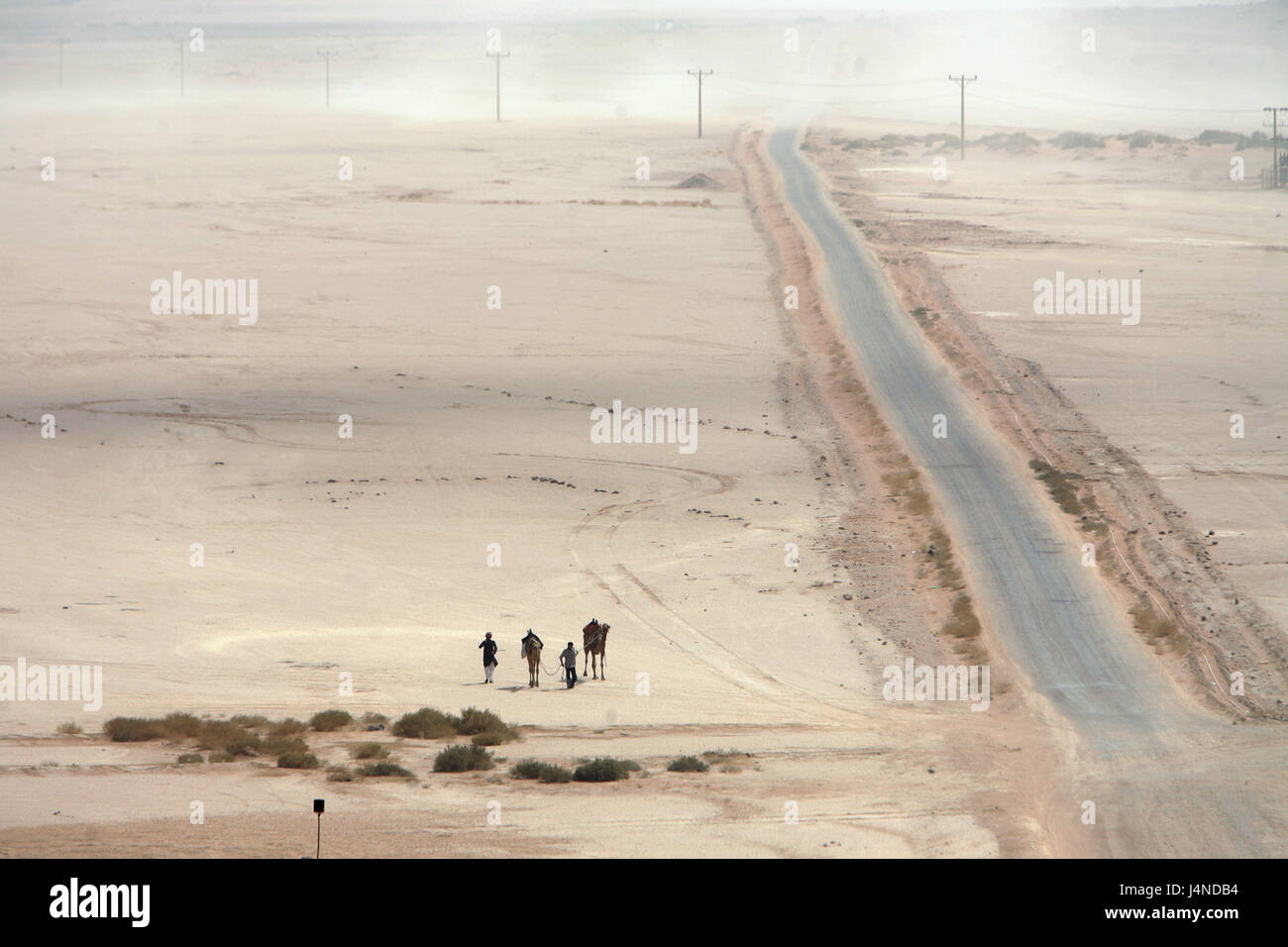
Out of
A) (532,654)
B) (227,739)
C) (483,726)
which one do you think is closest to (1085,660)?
(532,654)

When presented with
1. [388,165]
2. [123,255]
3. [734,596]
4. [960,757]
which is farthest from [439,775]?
[388,165]

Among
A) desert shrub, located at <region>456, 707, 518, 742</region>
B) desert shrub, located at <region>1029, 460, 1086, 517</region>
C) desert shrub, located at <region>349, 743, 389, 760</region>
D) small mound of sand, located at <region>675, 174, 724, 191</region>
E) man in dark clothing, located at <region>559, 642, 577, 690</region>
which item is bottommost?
desert shrub, located at <region>349, 743, 389, 760</region>

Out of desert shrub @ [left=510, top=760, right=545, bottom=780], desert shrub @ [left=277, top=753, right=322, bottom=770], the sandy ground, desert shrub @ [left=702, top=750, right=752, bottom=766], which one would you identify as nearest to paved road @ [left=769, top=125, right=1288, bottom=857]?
the sandy ground

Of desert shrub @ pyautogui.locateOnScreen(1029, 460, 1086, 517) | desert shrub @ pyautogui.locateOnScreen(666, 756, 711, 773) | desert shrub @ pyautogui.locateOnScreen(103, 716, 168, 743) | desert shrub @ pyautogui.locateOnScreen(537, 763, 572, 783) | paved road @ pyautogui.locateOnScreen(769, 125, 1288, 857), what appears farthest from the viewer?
desert shrub @ pyautogui.locateOnScreen(1029, 460, 1086, 517)

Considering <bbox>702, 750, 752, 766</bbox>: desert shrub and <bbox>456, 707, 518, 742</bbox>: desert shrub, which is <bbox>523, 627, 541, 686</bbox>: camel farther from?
<bbox>702, 750, 752, 766</bbox>: desert shrub

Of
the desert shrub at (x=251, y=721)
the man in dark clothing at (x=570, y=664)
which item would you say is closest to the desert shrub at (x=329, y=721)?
the desert shrub at (x=251, y=721)

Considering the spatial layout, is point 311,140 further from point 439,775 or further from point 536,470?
point 439,775

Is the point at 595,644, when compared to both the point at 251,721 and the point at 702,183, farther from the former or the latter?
the point at 702,183
